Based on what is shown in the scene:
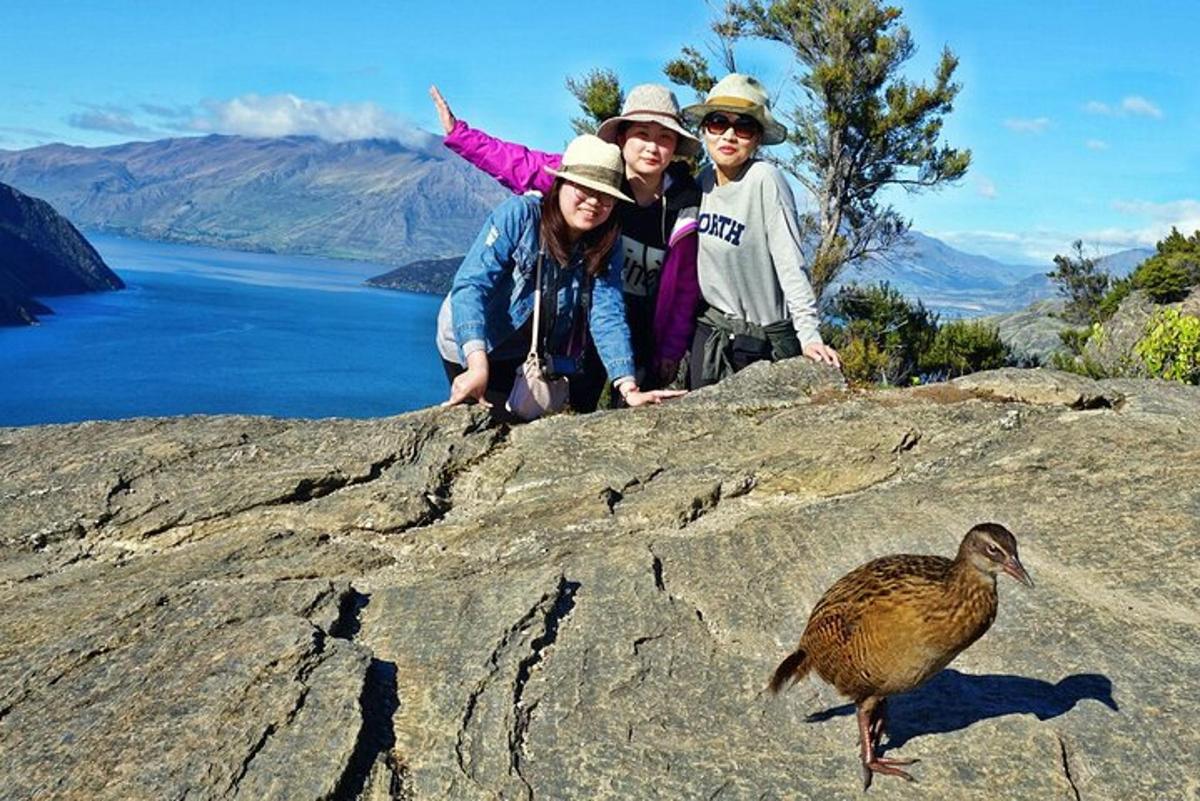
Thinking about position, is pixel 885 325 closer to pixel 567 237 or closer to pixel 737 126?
pixel 737 126

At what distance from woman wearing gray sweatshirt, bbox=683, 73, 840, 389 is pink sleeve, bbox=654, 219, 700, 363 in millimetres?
79

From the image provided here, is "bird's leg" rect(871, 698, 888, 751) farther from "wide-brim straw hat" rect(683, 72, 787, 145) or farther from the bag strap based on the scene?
Result: "wide-brim straw hat" rect(683, 72, 787, 145)

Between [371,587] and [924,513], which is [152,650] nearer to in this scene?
[371,587]

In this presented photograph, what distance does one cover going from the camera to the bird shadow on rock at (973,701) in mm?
4613

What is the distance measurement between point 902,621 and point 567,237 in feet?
13.6

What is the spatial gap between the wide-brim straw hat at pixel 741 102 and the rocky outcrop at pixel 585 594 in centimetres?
214

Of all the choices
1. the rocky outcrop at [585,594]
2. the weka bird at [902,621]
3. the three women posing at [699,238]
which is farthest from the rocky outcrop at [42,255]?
the weka bird at [902,621]

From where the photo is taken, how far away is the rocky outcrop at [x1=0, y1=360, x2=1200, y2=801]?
4.23 m

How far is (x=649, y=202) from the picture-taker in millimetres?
8273

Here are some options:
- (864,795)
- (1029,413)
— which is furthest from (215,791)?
(1029,413)

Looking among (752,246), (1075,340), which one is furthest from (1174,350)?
(1075,340)

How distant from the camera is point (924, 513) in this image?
22.0ft

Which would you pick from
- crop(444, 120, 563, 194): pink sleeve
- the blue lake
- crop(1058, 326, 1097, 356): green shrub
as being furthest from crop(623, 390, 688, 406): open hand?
the blue lake

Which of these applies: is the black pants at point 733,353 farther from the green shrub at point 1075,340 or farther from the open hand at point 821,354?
the green shrub at point 1075,340
